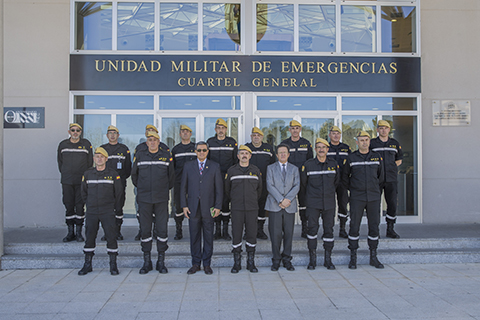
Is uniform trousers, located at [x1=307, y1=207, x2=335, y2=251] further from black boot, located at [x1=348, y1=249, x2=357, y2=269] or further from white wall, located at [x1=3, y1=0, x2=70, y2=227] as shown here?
white wall, located at [x1=3, y1=0, x2=70, y2=227]

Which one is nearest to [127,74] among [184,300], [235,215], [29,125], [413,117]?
[29,125]

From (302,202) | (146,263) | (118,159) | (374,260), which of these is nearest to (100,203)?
(146,263)

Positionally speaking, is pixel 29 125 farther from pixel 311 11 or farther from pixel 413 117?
pixel 413 117

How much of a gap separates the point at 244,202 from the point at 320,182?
3.88 feet

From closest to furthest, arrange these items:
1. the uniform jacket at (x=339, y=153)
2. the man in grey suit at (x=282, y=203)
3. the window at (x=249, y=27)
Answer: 1. the man in grey suit at (x=282, y=203)
2. the uniform jacket at (x=339, y=153)
3. the window at (x=249, y=27)

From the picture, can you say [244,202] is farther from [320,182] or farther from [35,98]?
[35,98]

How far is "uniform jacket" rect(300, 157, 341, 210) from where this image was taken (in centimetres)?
521

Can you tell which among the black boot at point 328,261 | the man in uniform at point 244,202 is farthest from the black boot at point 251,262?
the black boot at point 328,261

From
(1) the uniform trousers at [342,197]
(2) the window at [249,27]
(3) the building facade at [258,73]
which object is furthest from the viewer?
(2) the window at [249,27]

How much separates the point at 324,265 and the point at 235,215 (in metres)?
1.62

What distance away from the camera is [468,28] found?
763 centimetres

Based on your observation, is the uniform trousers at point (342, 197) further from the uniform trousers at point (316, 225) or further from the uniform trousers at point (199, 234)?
the uniform trousers at point (199, 234)

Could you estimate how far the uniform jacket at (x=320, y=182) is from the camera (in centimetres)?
521

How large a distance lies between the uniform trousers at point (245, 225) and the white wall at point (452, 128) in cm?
453
